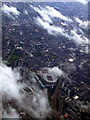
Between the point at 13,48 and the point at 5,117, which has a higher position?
the point at 13,48

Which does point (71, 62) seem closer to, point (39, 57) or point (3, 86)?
point (39, 57)

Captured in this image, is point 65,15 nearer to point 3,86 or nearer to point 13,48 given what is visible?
point 13,48

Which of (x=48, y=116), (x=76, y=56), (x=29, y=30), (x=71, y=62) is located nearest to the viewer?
(x=48, y=116)

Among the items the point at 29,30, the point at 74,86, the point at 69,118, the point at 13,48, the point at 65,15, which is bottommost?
the point at 69,118

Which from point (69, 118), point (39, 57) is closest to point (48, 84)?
point (69, 118)

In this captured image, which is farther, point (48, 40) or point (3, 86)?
point (48, 40)

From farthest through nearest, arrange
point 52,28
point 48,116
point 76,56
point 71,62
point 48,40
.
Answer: point 52,28 < point 48,40 < point 76,56 < point 71,62 < point 48,116

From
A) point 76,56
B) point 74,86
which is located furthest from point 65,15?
point 74,86
